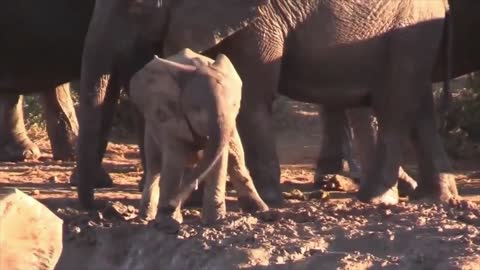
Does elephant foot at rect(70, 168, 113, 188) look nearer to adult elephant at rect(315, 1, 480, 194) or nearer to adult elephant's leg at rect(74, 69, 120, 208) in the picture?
adult elephant's leg at rect(74, 69, 120, 208)

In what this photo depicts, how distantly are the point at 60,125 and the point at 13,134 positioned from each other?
1.43 ft

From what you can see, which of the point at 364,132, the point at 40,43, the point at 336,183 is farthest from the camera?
the point at 40,43

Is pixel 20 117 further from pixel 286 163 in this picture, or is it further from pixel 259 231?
pixel 259 231

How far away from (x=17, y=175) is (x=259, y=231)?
3871 millimetres

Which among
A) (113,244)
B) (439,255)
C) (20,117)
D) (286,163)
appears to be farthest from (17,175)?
(439,255)

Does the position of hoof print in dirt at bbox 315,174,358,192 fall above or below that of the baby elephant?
below

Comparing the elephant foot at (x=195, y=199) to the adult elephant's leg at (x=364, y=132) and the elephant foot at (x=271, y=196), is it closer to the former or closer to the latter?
the elephant foot at (x=271, y=196)

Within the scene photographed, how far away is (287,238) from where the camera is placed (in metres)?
10.0

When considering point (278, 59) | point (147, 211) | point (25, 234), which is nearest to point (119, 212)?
point (147, 211)

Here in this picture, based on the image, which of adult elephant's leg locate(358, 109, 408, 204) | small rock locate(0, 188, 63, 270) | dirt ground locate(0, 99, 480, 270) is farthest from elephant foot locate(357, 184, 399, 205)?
small rock locate(0, 188, 63, 270)

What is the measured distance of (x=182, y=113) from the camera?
1021 centimetres

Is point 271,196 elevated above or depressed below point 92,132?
below

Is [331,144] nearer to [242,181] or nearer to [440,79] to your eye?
[440,79]

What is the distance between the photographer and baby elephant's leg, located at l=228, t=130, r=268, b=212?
10.5 meters
